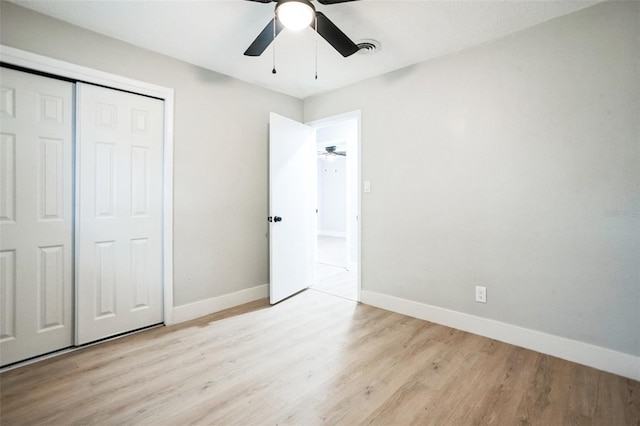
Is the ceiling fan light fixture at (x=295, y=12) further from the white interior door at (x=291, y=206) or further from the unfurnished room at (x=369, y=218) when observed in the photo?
the white interior door at (x=291, y=206)

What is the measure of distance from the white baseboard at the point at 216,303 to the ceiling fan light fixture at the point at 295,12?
2.52 metres

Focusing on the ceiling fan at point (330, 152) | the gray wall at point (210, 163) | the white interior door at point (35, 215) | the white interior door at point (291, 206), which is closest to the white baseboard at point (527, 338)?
the white interior door at point (291, 206)

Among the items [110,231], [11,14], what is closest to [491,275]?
[110,231]

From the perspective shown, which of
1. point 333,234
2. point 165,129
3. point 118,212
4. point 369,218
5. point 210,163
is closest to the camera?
point 118,212

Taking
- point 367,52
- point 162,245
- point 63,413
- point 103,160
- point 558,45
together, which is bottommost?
point 63,413

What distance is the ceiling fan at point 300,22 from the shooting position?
160 cm

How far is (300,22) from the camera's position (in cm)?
168

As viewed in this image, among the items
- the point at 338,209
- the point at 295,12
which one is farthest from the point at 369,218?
the point at 338,209

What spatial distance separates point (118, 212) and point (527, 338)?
3.40 meters

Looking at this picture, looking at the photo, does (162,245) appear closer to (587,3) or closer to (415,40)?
(415,40)

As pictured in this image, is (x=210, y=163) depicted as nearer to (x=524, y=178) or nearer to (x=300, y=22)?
(x=300, y=22)

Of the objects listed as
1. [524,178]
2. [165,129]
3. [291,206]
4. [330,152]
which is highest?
[330,152]

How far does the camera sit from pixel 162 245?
270cm

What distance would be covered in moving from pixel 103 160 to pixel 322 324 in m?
2.29
